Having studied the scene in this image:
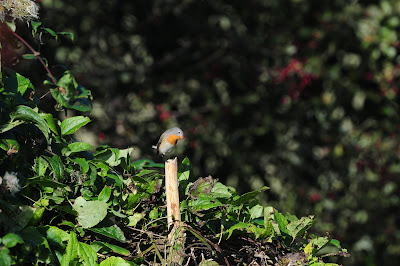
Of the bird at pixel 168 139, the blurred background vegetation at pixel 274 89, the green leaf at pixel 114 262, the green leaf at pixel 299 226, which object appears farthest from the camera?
the blurred background vegetation at pixel 274 89

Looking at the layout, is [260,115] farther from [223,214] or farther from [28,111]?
[28,111]

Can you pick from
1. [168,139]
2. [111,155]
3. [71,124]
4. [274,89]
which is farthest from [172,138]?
[274,89]

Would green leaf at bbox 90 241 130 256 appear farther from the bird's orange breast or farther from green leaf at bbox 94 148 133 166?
the bird's orange breast

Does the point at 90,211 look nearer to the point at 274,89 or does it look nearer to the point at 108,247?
the point at 108,247

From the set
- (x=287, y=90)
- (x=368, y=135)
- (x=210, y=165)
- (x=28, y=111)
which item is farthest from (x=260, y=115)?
(x=28, y=111)

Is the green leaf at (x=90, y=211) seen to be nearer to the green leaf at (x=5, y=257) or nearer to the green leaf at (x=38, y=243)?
the green leaf at (x=38, y=243)

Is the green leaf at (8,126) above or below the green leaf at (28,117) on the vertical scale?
below

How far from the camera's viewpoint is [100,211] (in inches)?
45.3

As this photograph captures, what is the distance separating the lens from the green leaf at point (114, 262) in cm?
113

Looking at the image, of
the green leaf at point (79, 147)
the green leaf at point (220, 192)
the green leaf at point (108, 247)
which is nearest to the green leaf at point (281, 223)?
the green leaf at point (220, 192)

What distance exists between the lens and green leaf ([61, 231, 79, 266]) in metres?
1.09

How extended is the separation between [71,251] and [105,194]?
0.53 feet

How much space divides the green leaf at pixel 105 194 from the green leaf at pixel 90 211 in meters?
0.03

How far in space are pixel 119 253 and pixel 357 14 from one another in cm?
305
